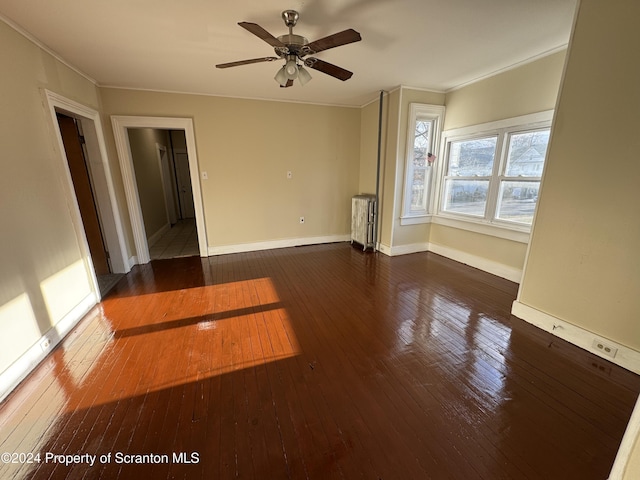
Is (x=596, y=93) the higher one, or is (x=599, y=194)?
(x=596, y=93)

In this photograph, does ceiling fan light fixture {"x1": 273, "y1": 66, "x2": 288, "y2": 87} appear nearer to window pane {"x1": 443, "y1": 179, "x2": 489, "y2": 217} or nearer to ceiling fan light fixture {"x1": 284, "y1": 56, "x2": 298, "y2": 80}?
ceiling fan light fixture {"x1": 284, "y1": 56, "x2": 298, "y2": 80}

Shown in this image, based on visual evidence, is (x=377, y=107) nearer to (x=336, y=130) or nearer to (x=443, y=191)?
(x=336, y=130)

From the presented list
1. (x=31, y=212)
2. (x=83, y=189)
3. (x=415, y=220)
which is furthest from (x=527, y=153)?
(x=83, y=189)

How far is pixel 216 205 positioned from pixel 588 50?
4485 mm

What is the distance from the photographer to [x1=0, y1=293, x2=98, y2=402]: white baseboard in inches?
67.3

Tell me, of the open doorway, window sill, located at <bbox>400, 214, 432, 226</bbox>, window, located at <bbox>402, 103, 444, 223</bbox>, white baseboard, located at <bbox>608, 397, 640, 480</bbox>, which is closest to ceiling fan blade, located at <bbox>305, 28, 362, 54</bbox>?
white baseboard, located at <bbox>608, 397, 640, 480</bbox>

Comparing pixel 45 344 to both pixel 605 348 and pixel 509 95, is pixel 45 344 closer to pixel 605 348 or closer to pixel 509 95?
pixel 605 348

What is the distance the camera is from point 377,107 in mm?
4336

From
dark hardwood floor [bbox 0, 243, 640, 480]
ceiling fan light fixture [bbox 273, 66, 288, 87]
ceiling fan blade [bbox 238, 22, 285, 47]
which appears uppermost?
ceiling fan blade [bbox 238, 22, 285, 47]

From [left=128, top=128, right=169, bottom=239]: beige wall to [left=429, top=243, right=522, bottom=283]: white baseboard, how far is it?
5.21 m

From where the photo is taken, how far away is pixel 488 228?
3.53 m

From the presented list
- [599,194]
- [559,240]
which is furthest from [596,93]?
[559,240]

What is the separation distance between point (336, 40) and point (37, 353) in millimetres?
3206

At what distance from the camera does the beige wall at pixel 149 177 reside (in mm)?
4715
